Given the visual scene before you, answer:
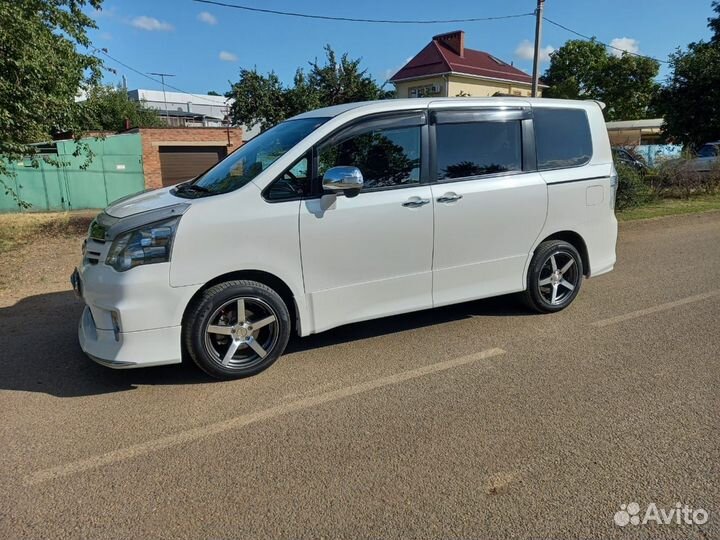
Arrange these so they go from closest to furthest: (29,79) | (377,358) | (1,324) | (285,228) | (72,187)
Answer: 1. (285,228)
2. (377,358)
3. (1,324)
4. (29,79)
5. (72,187)

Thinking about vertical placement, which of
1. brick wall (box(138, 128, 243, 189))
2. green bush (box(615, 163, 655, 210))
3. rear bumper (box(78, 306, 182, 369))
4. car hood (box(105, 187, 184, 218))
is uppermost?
brick wall (box(138, 128, 243, 189))

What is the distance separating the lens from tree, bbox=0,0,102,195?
8.91 meters

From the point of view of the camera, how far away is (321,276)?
4258 millimetres

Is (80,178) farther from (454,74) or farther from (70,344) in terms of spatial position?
(454,74)

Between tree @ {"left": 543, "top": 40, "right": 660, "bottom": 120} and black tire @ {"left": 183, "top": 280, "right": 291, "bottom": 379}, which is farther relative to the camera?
tree @ {"left": 543, "top": 40, "right": 660, "bottom": 120}

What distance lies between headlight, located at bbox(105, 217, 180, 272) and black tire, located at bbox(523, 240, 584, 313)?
3452mm

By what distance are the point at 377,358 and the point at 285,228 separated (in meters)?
1.36

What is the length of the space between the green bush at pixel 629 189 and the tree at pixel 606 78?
3721 cm

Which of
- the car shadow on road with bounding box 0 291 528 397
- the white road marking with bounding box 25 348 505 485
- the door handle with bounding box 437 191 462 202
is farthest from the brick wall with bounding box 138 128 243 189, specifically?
the white road marking with bounding box 25 348 505 485

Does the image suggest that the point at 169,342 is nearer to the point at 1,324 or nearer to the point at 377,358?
the point at 377,358

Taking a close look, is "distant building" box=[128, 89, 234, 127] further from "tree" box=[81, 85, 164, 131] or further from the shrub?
the shrub

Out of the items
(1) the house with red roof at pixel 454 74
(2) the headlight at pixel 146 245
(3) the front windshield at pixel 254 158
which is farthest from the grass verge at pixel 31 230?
(1) the house with red roof at pixel 454 74

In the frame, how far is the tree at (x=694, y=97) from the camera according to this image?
811 inches

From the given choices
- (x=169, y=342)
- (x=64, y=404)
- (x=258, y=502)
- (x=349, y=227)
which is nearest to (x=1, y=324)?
(x=64, y=404)
